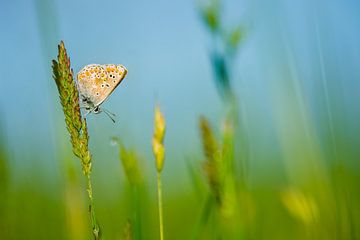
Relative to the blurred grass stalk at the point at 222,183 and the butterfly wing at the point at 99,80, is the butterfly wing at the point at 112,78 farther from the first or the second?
the blurred grass stalk at the point at 222,183

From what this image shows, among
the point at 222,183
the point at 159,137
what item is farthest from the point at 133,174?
the point at 222,183

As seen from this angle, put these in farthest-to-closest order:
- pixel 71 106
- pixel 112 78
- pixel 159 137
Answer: pixel 112 78 < pixel 159 137 < pixel 71 106

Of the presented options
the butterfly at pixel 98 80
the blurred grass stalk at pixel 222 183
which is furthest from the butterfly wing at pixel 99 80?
the blurred grass stalk at pixel 222 183

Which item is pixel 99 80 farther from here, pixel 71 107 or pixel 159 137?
pixel 71 107

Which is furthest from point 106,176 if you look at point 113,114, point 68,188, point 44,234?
point 44,234

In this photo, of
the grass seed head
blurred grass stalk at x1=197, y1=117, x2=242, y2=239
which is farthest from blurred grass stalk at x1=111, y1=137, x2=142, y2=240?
blurred grass stalk at x1=197, y1=117, x2=242, y2=239

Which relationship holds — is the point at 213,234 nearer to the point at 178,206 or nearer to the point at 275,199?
the point at 275,199

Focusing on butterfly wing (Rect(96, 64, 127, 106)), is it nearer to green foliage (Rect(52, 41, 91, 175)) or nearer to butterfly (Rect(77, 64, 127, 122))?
butterfly (Rect(77, 64, 127, 122))

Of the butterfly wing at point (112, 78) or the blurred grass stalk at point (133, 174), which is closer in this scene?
the blurred grass stalk at point (133, 174)
